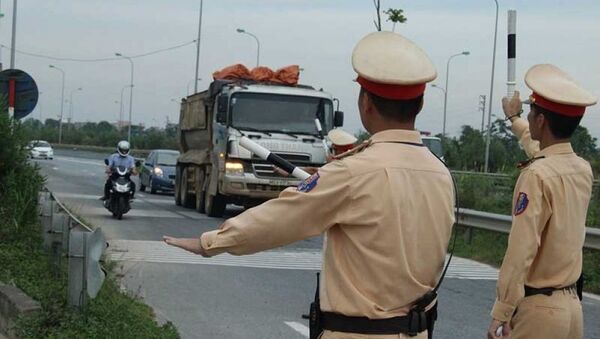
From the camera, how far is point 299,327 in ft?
28.1

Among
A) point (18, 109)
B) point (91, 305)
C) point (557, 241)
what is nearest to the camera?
point (557, 241)

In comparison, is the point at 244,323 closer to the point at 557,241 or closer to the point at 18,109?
the point at 557,241

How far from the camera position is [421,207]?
10.4ft

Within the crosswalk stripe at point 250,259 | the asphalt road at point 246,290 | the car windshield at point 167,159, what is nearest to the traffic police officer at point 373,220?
the asphalt road at point 246,290

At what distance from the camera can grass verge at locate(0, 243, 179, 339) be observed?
21.4 ft

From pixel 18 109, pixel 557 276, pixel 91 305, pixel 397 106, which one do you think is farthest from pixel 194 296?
pixel 397 106

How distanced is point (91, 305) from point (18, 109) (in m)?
8.08

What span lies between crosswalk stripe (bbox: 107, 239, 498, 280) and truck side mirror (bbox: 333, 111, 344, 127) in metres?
6.24

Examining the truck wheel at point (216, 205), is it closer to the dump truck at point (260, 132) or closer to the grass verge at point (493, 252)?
the dump truck at point (260, 132)

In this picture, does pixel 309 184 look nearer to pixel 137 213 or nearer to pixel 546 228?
pixel 546 228

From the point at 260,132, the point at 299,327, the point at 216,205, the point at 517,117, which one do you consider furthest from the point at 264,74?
the point at 517,117

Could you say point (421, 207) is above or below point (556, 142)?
below

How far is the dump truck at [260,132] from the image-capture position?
1978 cm

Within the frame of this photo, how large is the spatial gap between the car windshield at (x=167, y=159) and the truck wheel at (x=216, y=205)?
35.2ft
